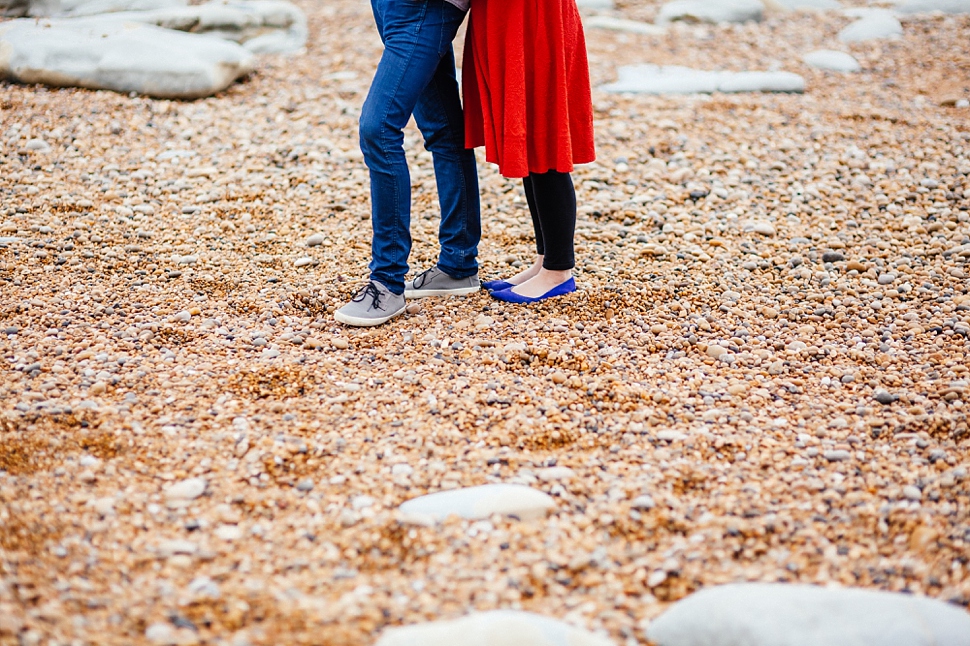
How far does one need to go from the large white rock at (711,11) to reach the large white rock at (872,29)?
3.35 feet

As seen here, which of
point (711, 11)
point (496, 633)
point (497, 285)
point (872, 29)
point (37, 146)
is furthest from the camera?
point (711, 11)

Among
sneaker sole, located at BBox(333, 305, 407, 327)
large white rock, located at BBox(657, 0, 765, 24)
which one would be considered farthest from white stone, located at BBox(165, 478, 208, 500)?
large white rock, located at BBox(657, 0, 765, 24)

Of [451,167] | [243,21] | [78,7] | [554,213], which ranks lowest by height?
[554,213]

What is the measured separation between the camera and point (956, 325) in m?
3.20

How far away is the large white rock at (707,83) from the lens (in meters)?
6.48

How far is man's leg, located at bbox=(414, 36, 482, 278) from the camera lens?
315 centimetres

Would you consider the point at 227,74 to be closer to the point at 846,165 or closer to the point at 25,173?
the point at 25,173

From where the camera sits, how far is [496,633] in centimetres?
165

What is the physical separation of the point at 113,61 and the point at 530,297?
412cm

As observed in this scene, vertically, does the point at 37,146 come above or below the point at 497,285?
above

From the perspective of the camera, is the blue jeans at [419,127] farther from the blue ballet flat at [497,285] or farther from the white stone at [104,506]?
the white stone at [104,506]

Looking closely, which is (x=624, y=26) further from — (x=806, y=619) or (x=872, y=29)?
(x=806, y=619)

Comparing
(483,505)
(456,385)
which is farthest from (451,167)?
(483,505)

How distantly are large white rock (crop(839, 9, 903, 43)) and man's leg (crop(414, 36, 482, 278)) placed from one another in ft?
21.5
